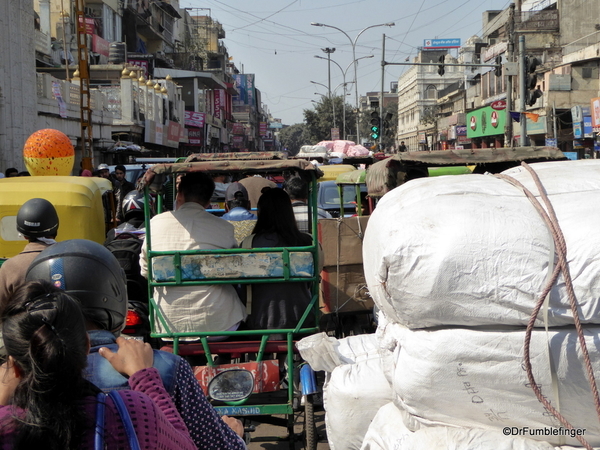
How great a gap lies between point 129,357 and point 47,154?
853 cm

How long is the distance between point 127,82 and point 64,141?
18.5m

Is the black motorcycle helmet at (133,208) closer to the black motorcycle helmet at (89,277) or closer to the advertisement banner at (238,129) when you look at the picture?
the black motorcycle helmet at (89,277)

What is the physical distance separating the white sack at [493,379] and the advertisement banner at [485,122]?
39217mm

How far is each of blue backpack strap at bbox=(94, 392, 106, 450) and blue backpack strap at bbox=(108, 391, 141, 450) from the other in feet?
0.09

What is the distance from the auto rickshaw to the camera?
14.2ft

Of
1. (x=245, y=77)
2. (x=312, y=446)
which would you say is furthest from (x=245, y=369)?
(x=245, y=77)

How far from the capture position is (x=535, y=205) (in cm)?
246

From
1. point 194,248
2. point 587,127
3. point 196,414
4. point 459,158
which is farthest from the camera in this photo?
point 587,127

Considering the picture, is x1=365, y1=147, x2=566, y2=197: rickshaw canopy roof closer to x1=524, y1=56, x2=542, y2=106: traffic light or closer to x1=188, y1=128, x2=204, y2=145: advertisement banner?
x1=524, y1=56, x2=542, y2=106: traffic light

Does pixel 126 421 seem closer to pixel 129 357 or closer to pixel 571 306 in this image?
pixel 129 357

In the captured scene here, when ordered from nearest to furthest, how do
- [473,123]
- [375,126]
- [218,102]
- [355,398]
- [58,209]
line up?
[355,398]
[58,209]
[375,126]
[473,123]
[218,102]

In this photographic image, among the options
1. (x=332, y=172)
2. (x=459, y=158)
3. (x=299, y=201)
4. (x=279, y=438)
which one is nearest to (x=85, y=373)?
(x=279, y=438)

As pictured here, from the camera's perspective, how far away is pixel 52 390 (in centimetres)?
142

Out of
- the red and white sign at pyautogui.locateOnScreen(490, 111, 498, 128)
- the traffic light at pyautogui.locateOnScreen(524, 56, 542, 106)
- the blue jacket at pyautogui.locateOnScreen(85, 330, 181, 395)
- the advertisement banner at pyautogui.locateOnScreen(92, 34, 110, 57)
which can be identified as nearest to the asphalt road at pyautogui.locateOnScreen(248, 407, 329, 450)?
the blue jacket at pyautogui.locateOnScreen(85, 330, 181, 395)
